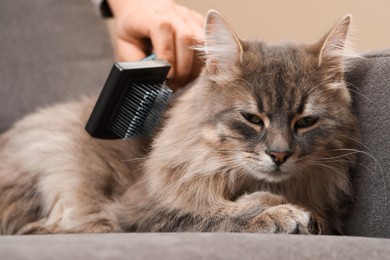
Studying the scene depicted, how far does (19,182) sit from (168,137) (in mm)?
429

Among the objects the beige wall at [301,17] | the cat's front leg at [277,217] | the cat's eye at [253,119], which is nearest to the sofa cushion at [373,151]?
the cat's front leg at [277,217]

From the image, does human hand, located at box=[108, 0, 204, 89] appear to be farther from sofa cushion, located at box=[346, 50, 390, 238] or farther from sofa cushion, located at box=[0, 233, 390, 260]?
sofa cushion, located at box=[0, 233, 390, 260]

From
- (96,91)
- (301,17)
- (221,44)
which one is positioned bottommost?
(96,91)

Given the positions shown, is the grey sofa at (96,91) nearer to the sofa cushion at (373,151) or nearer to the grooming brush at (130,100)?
the sofa cushion at (373,151)

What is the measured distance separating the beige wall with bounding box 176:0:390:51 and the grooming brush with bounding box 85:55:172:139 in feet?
2.72

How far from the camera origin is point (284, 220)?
114cm

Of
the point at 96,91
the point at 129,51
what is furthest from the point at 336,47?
the point at 96,91

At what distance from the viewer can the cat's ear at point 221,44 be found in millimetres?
1322

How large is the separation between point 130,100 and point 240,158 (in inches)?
12.4

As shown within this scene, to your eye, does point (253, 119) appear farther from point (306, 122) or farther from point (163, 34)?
point (163, 34)

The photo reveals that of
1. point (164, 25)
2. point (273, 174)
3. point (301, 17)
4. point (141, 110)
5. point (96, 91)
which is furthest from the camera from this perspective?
point (301, 17)

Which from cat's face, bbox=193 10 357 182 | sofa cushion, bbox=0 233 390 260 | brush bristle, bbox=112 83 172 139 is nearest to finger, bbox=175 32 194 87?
brush bristle, bbox=112 83 172 139

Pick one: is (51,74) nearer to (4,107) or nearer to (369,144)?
(4,107)

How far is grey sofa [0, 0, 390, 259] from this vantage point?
75cm
